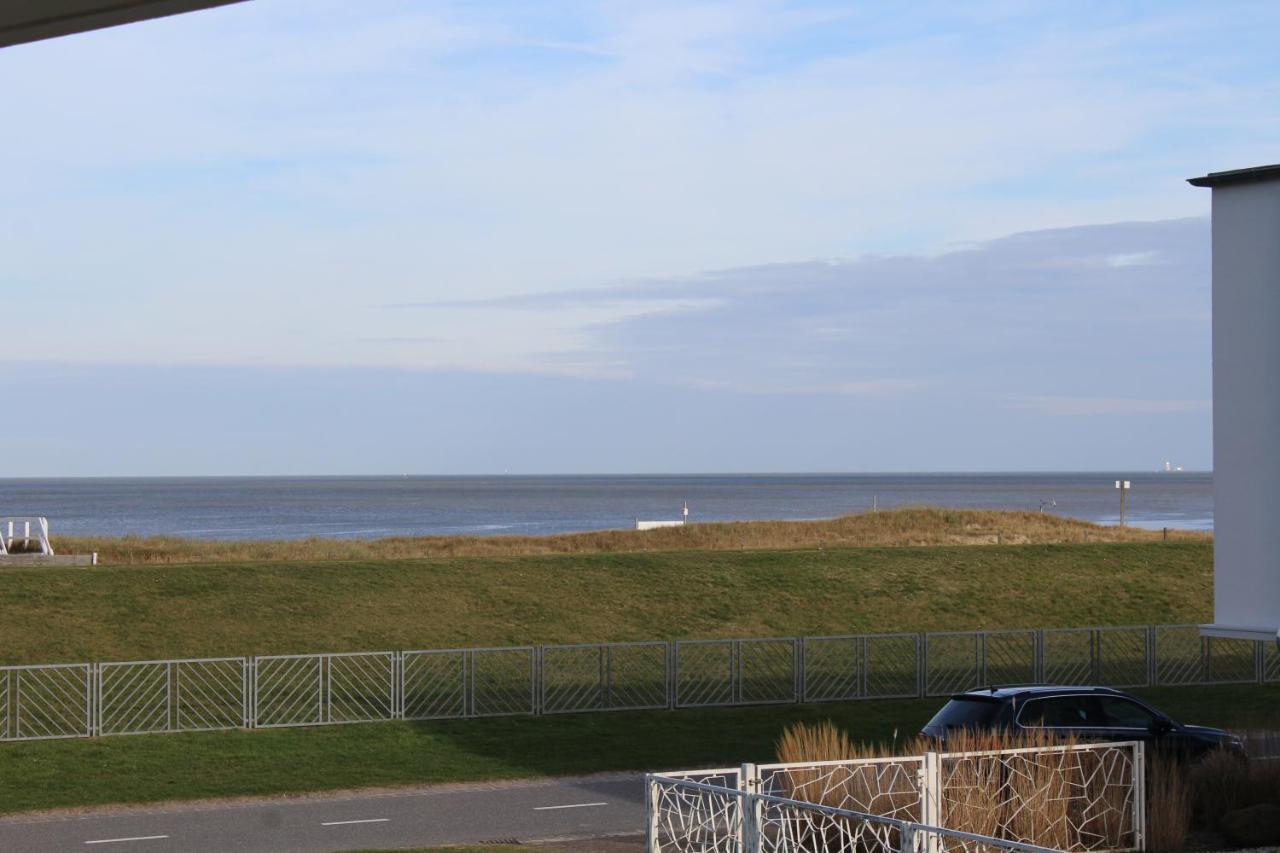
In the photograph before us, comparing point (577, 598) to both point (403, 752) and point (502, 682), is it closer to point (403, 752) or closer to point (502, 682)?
point (502, 682)

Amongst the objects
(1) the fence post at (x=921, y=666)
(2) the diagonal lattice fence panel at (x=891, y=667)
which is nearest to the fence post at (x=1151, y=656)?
(2) the diagonal lattice fence panel at (x=891, y=667)

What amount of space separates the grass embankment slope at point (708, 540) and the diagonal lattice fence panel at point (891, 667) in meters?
9.49

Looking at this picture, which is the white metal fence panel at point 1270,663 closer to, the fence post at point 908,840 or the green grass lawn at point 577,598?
the green grass lawn at point 577,598

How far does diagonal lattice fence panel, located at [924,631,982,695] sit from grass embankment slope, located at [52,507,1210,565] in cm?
962

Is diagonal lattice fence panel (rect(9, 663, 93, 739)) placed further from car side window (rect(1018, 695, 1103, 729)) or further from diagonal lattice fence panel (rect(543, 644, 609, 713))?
car side window (rect(1018, 695, 1103, 729))

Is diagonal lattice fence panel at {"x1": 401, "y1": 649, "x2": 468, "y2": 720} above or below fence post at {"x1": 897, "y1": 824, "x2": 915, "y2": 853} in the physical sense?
below

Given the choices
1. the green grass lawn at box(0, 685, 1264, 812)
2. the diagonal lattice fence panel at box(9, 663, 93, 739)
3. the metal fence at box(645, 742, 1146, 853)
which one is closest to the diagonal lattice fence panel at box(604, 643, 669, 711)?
the green grass lawn at box(0, 685, 1264, 812)

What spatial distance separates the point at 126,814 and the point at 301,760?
10.1ft

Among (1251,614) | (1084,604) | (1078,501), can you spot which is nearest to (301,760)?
(1251,614)

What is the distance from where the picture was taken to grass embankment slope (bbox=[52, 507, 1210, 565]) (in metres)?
39.7

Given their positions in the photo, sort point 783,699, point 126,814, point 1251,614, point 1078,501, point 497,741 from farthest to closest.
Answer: point 1078,501 → point 783,699 → point 497,741 → point 126,814 → point 1251,614

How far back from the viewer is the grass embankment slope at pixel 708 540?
39713 mm

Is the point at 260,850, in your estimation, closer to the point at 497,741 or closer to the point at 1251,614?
the point at 497,741

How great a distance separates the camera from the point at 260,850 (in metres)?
14.5
